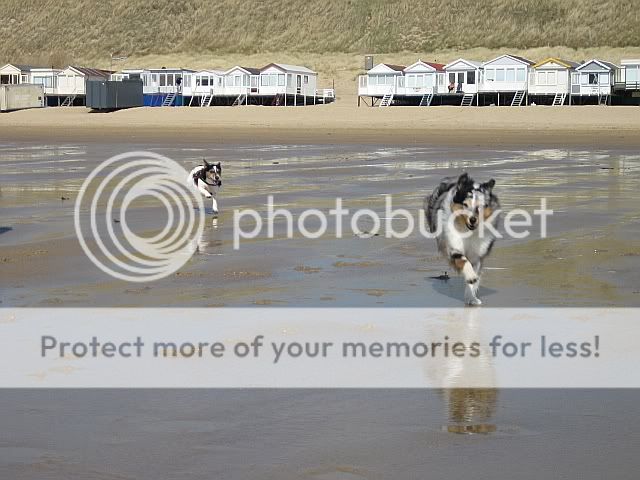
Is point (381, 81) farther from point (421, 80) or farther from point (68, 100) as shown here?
point (68, 100)

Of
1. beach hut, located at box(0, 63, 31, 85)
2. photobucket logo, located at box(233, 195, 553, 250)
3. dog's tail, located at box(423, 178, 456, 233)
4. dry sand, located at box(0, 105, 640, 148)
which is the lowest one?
photobucket logo, located at box(233, 195, 553, 250)

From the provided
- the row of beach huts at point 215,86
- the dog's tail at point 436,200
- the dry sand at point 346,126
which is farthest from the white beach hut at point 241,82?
the dog's tail at point 436,200

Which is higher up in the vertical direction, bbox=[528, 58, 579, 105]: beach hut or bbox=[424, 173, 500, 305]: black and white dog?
bbox=[528, 58, 579, 105]: beach hut

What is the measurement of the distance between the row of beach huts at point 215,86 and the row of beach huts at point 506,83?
381 centimetres

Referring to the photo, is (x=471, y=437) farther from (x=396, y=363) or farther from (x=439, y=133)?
(x=439, y=133)

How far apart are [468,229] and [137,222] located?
642cm

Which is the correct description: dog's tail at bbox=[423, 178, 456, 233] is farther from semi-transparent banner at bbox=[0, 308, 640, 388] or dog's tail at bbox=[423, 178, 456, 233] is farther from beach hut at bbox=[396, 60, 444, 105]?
beach hut at bbox=[396, 60, 444, 105]

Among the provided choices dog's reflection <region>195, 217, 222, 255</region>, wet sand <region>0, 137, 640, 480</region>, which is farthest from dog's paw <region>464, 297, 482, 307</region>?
dog's reflection <region>195, 217, 222, 255</region>

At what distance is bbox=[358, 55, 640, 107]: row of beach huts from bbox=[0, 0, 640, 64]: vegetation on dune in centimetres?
1964

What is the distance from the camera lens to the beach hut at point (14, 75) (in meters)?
74.5

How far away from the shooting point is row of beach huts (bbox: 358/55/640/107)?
2402 inches

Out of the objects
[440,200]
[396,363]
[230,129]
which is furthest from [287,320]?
[230,129]

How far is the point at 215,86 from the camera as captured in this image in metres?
67.7

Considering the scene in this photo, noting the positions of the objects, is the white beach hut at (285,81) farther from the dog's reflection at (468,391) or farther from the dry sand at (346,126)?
the dog's reflection at (468,391)
